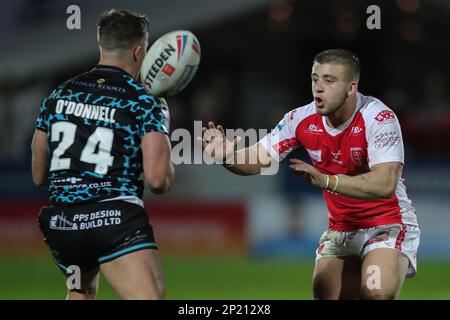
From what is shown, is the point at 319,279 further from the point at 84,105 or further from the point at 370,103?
the point at 84,105

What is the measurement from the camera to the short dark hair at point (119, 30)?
557 cm

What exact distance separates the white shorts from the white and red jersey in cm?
5

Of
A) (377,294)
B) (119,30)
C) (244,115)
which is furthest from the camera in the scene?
(244,115)

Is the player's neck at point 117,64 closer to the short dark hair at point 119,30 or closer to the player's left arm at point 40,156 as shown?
the short dark hair at point 119,30

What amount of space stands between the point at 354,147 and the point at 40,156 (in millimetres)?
2154

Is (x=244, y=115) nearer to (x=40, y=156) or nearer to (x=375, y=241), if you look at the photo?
(x=375, y=241)

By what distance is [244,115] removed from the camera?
1959 centimetres

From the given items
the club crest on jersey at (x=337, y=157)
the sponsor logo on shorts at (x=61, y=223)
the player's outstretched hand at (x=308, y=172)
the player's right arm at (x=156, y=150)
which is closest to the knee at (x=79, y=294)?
the sponsor logo on shorts at (x=61, y=223)

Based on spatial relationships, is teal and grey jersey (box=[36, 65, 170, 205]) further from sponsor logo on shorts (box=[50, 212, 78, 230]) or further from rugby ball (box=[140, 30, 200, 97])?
rugby ball (box=[140, 30, 200, 97])

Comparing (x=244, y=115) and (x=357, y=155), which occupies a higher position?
(x=244, y=115)

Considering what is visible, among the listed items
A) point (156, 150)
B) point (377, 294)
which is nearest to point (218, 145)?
point (156, 150)

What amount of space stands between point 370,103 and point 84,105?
211 cm

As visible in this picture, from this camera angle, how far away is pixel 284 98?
19.4m

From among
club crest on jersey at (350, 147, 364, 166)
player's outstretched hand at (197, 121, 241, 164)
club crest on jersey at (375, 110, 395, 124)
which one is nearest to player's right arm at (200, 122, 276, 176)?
player's outstretched hand at (197, 121, 241, 164)
